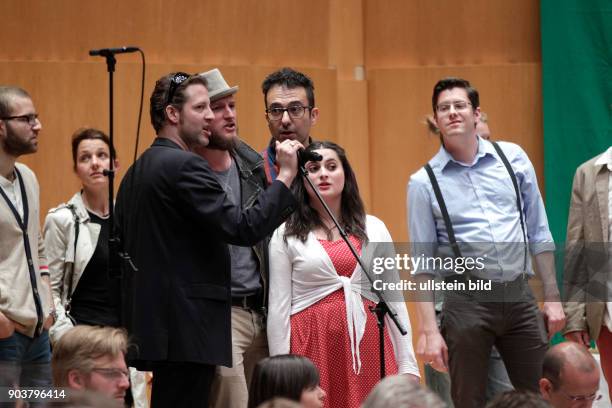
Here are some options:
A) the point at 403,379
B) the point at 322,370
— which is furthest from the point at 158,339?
the point at 403,379

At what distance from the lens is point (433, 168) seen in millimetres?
4688

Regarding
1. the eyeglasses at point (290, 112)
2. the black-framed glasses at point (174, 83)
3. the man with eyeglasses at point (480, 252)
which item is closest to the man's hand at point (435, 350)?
the man with eyeglasses at point (480, 252)

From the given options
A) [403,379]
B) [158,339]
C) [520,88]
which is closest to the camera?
[403,379]

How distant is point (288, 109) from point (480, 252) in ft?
3.33

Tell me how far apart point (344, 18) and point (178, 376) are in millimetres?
3812

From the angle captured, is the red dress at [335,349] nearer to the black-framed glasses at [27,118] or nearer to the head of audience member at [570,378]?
the head of audience member at [570,378]

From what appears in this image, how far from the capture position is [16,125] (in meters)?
4.55

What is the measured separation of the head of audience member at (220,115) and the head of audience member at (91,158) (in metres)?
1.10

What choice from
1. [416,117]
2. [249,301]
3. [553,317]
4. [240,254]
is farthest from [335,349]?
[416,117]

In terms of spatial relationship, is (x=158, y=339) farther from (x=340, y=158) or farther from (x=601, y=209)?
(x=601, y=209)

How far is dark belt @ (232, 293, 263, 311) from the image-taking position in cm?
436

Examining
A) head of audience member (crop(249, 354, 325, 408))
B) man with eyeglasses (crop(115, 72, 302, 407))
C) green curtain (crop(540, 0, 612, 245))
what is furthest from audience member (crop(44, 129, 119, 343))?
green curtain (crop(540, 0, 612, 245))

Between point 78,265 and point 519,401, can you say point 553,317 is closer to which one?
point 519,401

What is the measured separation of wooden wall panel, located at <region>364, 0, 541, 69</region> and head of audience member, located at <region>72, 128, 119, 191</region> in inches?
86.9
